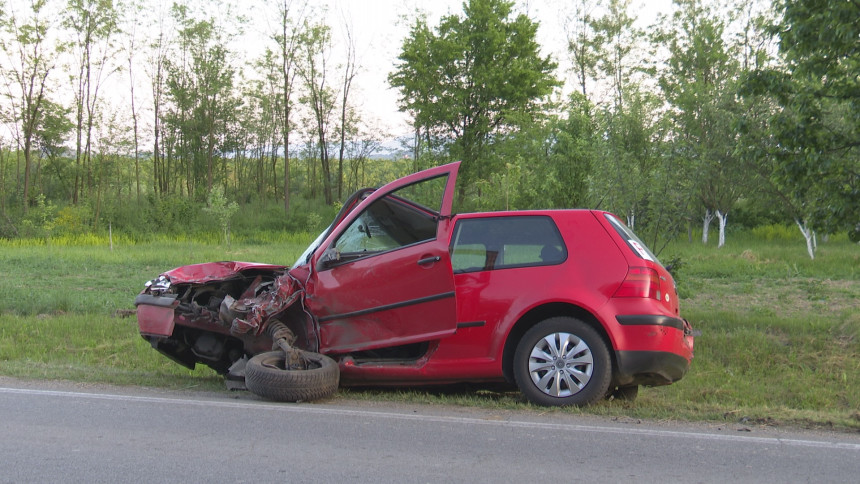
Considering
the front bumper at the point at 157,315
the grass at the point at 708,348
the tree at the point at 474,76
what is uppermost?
the tree at the point at 474,76

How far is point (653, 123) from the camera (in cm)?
1302

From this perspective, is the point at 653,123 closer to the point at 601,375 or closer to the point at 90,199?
the point at 601,375

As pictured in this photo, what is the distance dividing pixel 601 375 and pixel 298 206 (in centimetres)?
3803

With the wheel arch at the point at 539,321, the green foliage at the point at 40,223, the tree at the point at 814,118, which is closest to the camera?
the wheel arch at the point at 539,321

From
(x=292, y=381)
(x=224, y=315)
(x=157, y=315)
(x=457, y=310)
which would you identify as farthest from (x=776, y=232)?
(x=157, y=315)

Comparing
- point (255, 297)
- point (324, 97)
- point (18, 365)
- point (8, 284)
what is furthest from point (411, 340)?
point (324, 97)

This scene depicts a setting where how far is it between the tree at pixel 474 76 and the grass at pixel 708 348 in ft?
65.9

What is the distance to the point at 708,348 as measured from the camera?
9.39 m

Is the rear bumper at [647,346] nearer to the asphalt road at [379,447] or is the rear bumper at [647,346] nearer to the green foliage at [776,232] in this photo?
the asphalt road at [379,447]

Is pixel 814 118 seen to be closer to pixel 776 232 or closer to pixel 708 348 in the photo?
pixel 708 348

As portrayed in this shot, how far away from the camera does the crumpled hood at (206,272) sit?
700 centimetres

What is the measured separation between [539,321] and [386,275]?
4.39ft

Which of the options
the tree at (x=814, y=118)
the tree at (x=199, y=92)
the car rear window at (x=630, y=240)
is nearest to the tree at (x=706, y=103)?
the tree at (x=814, y=118)

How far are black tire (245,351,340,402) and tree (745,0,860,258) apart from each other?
682cm
